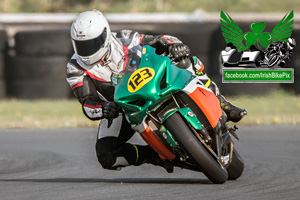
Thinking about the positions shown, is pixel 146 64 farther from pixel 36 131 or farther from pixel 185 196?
pixel 36 131

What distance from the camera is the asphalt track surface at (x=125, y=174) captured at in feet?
17.5

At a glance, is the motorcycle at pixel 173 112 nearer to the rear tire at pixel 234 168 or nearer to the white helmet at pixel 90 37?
the rear tire at pixel 234 168

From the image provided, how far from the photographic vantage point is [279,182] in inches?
230

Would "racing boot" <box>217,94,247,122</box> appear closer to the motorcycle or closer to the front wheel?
the motorcycle

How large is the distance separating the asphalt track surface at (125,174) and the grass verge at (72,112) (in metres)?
1.22

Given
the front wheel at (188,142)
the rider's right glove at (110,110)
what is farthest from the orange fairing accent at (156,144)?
the rider's right glove at (110,110)

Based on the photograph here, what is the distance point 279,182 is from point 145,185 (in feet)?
3.29

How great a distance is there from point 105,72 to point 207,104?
1173mm

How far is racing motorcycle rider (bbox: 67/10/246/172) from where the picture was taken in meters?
6.13

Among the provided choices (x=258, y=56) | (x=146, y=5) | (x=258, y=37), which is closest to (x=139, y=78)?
(x=258, y=56)

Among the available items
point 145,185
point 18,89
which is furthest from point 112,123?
point 18,89

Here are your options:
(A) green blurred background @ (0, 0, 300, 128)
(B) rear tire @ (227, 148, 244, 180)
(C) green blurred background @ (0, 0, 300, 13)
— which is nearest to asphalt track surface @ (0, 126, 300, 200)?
(B) rear tire @ (227, 148, 244, 180)

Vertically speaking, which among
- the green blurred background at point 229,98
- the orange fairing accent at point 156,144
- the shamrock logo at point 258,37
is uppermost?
the orange fairing accent at point 156,144

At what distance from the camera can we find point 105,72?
634 cm
